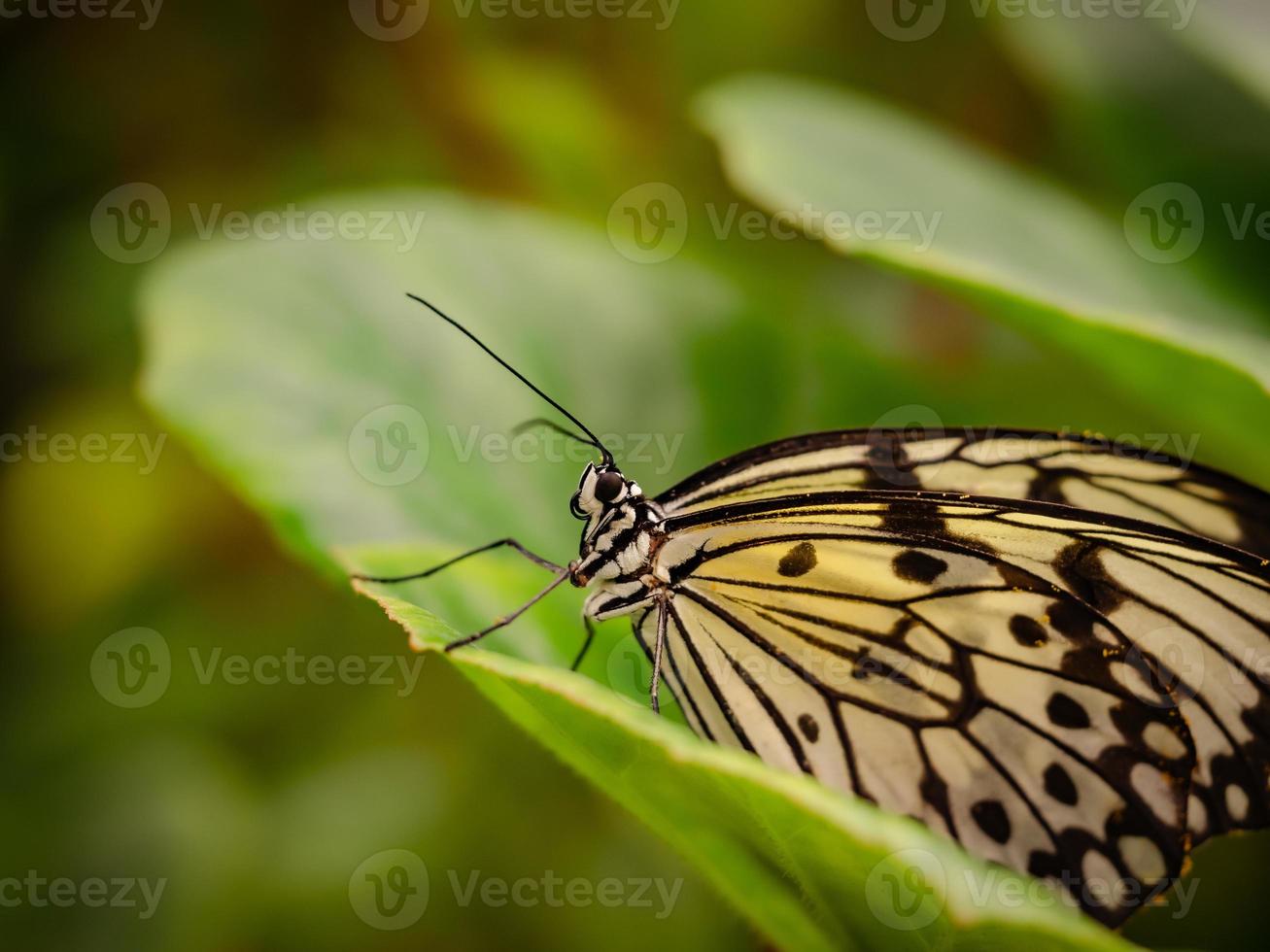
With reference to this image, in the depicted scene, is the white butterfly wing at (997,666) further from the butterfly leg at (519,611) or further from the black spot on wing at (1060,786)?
the butterfly leg at (519,611)

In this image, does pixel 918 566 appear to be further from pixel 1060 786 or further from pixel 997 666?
pixel 1060 786

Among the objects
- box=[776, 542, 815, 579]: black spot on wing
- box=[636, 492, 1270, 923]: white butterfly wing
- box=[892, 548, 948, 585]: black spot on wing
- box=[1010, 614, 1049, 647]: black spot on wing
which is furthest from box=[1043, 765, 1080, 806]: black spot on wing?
box=[776, 542, 815, 579]: black spot on wing

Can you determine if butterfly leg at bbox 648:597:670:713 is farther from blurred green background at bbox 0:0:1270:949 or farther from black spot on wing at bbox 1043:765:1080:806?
black spot on wing at bbox 1043:765:1080:806

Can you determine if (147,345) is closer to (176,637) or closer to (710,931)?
(176,637)

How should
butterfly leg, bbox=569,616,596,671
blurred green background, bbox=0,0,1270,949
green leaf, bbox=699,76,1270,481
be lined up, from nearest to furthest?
green leaf, bbox=699,76,1270,481
butterfly leg, bbox=569,616,596,671
blurred green background, bbox=0,0,1270,949

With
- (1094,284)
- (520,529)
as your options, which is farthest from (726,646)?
(1094,284)

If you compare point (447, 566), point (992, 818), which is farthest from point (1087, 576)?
point (447, 566)
